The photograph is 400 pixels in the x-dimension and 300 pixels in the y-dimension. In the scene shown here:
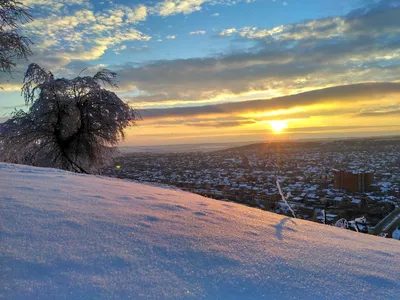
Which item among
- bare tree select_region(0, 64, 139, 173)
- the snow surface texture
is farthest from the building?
the snow surface texture

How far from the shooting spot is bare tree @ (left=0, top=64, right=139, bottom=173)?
13.7 m

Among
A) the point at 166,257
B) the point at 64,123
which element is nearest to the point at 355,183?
the point at 64,123

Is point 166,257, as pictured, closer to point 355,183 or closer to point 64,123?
point 64,123

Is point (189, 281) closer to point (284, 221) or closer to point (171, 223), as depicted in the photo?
point (171, 223)

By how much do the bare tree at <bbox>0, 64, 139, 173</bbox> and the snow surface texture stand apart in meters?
10.3

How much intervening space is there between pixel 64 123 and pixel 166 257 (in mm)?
13026

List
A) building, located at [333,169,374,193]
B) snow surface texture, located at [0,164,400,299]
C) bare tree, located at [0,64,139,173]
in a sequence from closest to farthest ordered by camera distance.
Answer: snow surface texture, located at [0,164,400,299]
bare tree, located at [0,64,139,173]
building, located at [333,169,374,193]

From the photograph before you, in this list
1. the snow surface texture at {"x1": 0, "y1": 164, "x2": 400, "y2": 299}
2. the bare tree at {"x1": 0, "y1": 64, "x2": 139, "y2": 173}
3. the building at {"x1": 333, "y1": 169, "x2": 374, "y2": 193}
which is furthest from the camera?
the building at {"x1": 333, "y1": 169, "x2": 374, "y2": 193}

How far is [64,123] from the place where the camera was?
46.7ft

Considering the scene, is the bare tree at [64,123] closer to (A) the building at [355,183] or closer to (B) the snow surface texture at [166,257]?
(B) the snow surface texture at [166,257]

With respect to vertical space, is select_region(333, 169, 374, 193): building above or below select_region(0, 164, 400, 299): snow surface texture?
below

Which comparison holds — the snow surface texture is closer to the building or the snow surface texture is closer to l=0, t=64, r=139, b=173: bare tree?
l=0, t=64, r=139, b=173: bare tree

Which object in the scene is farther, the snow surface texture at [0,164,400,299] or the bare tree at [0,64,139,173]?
the bare tree at [0,64,139,173]

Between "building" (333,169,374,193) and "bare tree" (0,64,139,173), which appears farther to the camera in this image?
"building" (333,169,374,193)
